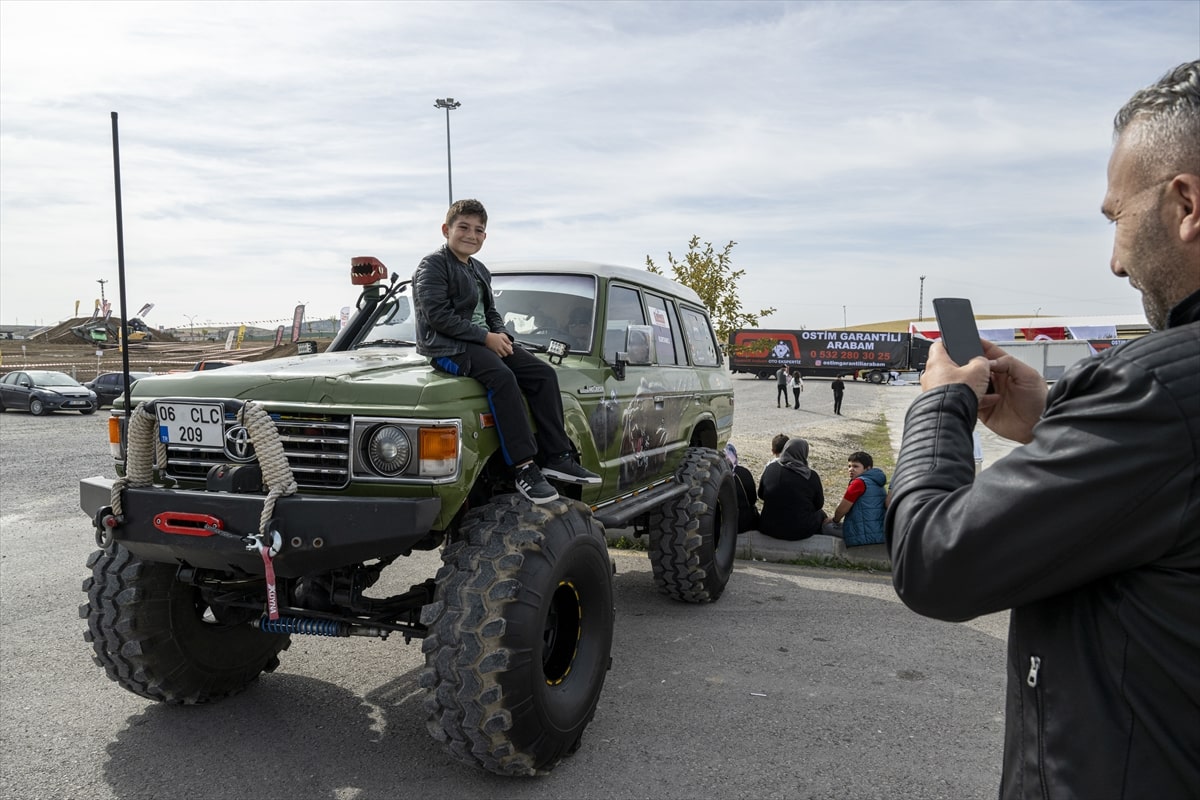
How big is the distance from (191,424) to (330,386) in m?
0.69

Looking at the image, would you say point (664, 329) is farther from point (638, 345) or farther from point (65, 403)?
point (65, 403)

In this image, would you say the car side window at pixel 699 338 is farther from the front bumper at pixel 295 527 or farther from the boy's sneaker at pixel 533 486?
the front bumper at pixel 295 527

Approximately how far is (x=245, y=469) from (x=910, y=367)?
57.5m

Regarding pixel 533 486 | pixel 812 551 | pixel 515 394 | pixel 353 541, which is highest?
pixel 515 394

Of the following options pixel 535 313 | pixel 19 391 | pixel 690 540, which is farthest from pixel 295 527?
pixel 19 391

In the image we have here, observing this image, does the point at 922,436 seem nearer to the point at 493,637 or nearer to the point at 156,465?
the point at 493,637

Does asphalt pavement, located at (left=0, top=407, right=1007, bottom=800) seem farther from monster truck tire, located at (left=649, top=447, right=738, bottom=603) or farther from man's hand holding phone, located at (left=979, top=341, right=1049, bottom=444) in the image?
man's hand holding phone, located at (left=979, top=341, right=1049, bottom=444)

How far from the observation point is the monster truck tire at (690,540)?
20.0ft

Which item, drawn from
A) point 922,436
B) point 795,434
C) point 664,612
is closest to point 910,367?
point 795,434

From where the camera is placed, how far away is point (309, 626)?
12.8ft

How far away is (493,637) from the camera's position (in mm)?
3439

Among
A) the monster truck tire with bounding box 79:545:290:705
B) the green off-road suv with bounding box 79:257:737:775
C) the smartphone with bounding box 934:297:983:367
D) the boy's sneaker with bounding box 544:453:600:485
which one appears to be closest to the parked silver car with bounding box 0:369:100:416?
the green off-road suv with bounding box 79:257:737:775

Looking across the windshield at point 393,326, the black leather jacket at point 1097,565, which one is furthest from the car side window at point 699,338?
the black leather jacket at point 1097,565

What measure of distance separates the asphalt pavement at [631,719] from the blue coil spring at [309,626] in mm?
583
